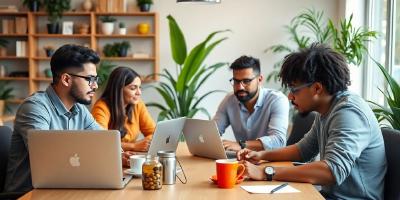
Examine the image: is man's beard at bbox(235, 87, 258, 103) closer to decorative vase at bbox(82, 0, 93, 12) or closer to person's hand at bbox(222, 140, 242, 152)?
person's hand at bbox(222, 140, 242, 152)

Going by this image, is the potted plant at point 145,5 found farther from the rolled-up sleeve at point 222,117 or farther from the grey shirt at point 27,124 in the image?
the grey shirt at point 27,124

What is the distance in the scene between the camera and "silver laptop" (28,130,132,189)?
6.29ft

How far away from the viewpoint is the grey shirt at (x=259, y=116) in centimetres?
324

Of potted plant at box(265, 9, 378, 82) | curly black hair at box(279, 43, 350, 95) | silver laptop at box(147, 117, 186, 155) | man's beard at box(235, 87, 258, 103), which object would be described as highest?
potted plant at box(265, 9, 378, 82)

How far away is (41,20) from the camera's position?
588cm

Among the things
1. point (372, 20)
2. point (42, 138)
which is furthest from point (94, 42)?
point (42, 138)

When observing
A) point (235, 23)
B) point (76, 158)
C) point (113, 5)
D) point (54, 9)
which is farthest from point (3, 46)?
point (76, 158)

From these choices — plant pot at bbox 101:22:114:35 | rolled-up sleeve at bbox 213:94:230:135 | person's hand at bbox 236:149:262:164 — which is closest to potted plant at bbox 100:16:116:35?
plant pot at bbox 101:22:114:35

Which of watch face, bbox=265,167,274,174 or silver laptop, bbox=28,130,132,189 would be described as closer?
silver laptop, bbox=28,130,132,189

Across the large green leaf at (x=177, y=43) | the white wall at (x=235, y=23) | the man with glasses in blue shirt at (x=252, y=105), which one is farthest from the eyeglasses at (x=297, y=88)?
the white wall at (x=235, y=23)

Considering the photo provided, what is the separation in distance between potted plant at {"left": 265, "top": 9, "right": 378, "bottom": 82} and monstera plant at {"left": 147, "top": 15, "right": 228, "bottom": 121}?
692 mm

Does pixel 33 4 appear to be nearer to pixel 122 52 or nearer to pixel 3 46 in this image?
pixel 3 46

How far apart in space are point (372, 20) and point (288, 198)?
358 cm

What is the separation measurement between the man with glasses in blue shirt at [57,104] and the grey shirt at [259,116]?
111 centimetres
